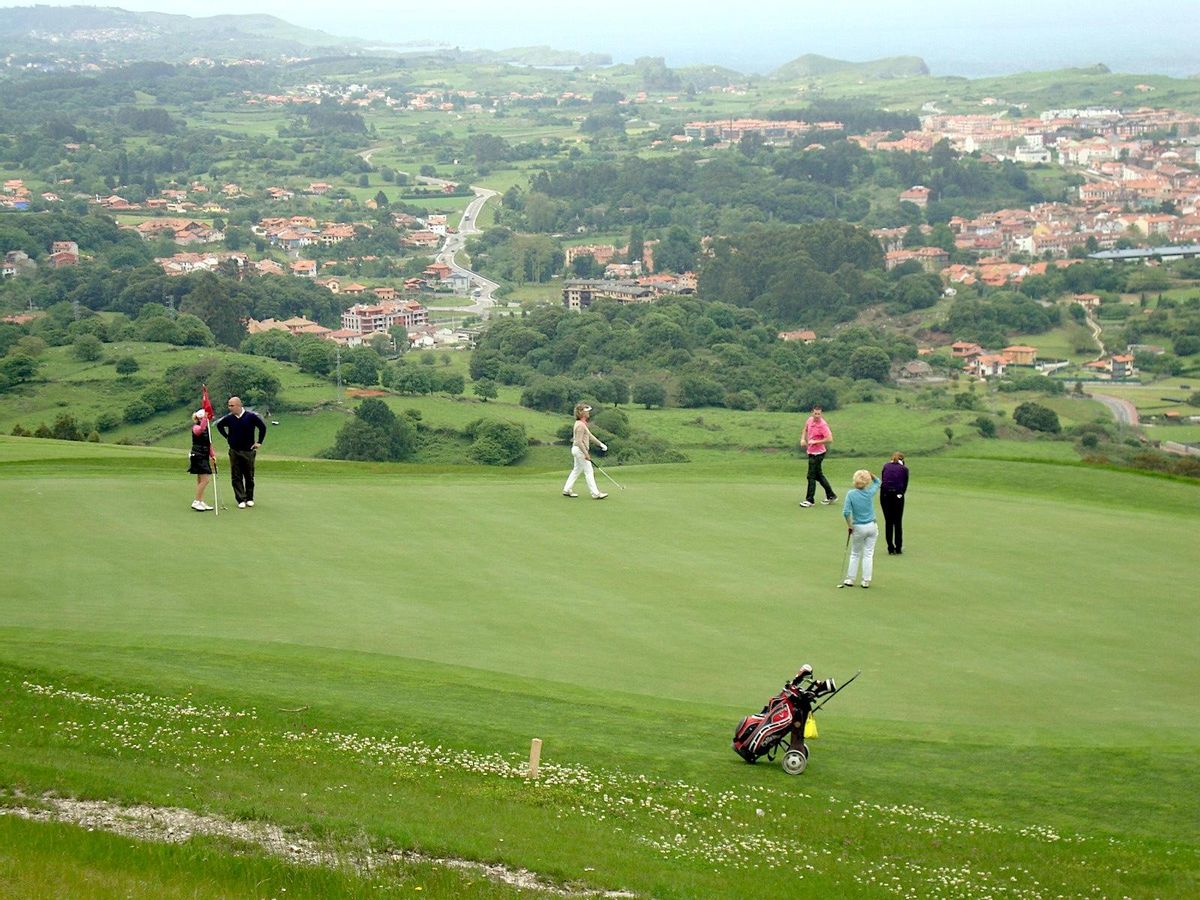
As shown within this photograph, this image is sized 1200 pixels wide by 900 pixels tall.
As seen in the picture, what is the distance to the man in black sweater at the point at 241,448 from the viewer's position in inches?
779

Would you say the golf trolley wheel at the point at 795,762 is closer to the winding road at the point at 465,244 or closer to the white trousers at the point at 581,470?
the white trousers at the point at 581,470

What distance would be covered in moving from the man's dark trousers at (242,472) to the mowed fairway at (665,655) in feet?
1.09

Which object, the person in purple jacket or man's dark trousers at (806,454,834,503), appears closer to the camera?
the person in purple jacket

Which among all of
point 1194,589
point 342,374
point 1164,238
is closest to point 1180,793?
point 1194,589

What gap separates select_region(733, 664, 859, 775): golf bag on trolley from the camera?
11.4 m

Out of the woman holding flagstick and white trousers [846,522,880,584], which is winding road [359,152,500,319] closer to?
the woman holding flagstick

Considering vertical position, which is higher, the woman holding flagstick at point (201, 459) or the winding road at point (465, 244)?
the woman holding flagstick at point (201, 459)

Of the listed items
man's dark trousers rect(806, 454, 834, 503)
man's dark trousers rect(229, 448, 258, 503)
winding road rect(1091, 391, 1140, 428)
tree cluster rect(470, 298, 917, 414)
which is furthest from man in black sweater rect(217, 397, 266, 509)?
winding road rect(1091, 391, 1140, 428)

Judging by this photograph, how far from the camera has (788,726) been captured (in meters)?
11.4

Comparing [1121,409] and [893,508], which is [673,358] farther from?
[893,508]

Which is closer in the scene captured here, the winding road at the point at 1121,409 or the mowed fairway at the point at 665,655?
the mowed fairway at the point at 665,655

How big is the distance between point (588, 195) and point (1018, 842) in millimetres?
156121

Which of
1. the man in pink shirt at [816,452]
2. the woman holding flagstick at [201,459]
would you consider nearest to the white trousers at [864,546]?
the man in pink shirt at [816,452]

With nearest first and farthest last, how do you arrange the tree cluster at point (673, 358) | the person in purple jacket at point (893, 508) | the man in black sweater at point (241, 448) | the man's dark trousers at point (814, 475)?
1. the person in purple jacket at point (893, 508)
2. the man in black sweater at point (241, 448)
3. the man's dark trousers at point (814, 475)
4. the tree cluster at point (673, 358)
